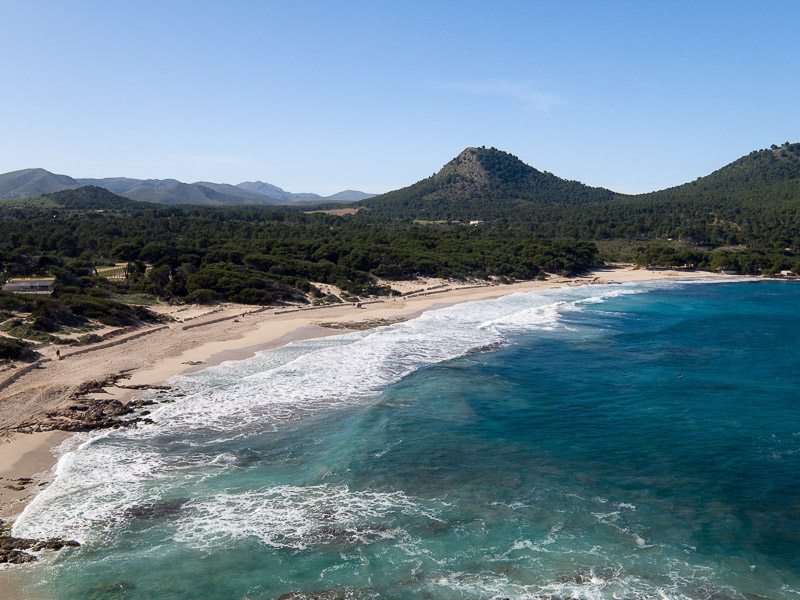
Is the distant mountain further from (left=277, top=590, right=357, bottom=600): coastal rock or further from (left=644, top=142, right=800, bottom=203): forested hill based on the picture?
(left=644, top=142, right=800, bottom=203): forested hill

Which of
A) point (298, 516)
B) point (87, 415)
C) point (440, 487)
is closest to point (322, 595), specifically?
Answer: point (298, 516)

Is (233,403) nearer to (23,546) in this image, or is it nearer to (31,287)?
(23,546)

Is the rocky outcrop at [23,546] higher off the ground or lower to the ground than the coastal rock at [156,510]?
higher

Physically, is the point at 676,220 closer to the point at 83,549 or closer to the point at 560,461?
the point at 560,461

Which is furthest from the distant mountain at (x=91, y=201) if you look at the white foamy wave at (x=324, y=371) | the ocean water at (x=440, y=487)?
the ocean water at (x=440, y=487)

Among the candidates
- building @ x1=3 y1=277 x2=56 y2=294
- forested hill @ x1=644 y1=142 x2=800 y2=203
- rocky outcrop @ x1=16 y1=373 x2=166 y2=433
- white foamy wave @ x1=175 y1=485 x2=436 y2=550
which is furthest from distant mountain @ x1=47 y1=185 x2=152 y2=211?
forested hill @ x1=644 y1=142 x2=800 y2=203

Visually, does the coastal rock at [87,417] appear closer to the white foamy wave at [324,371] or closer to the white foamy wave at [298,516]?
the white foamy wave at [324,371]

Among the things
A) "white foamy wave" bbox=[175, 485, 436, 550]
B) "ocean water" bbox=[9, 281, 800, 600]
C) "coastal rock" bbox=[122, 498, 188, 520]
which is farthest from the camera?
"coastal rock" bbox=[122, 498, 188, 520]
